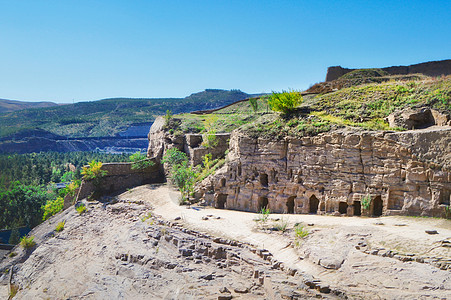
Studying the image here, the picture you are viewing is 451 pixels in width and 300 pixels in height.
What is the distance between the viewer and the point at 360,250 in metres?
10.2

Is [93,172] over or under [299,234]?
over

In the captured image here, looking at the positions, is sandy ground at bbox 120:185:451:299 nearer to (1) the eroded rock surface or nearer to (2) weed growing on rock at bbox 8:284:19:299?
(1) the eroded rock surface

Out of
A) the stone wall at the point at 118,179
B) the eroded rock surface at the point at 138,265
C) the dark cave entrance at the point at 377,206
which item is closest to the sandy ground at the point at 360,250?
the eroded rock surface at the point at 138,265

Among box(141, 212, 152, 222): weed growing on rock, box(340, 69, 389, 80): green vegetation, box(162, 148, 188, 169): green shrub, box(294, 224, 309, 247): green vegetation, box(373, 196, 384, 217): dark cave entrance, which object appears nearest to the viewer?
box(294, 224, 309, 247): green vegetation

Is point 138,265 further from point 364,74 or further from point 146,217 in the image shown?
point 364,74

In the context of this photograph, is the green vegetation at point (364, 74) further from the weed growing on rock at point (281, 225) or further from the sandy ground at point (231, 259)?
the weed growing on rock at point (281, 225)

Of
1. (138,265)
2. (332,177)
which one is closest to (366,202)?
(332,177)

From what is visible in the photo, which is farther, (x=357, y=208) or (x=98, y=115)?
(x=98, y=115)

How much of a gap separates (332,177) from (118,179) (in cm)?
1403

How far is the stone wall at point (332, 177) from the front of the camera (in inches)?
497

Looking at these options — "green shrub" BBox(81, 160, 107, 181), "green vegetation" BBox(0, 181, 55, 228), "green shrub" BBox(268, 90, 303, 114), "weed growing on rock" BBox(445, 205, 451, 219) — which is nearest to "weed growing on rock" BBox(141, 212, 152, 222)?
"green shrub" BBox(81, 160, 107, 181)

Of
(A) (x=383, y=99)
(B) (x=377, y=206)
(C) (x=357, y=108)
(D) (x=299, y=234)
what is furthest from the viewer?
(C) (x=357, y=108)

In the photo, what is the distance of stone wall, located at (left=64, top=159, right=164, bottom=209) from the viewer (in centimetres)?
2144

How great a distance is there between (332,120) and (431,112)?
421 centimetres
